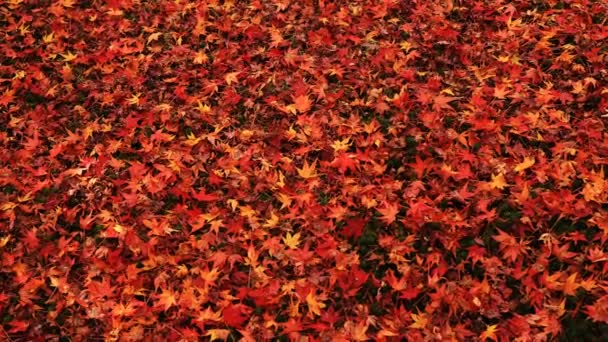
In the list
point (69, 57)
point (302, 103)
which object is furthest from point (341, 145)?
point (69, 57)

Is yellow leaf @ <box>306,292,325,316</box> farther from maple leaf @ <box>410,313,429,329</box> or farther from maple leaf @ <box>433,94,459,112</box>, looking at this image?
maple leaf @ <box>433,94,459,112</box>

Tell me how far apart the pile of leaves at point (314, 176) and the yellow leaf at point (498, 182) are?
14 millimetres

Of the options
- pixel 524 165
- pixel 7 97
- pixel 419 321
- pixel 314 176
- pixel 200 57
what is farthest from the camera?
pixel 200 57

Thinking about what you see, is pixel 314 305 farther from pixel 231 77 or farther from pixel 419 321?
pixel 231 77

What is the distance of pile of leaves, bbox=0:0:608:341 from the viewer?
2.88m

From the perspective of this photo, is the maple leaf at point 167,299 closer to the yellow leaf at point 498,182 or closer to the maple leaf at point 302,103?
the maple leaf at point 302,103

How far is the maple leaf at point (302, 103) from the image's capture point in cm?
397

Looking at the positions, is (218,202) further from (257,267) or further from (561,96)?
(561,96)

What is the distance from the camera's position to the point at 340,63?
4.32 m

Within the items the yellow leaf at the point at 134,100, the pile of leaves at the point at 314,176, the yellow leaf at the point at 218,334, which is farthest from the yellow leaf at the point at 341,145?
the yellow leaf at the point at 134,100

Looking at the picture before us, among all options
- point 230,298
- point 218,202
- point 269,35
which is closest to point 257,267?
point 230,298

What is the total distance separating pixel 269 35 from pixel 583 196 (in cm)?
299

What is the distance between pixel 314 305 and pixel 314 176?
960mm

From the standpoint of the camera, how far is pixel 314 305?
288cm
